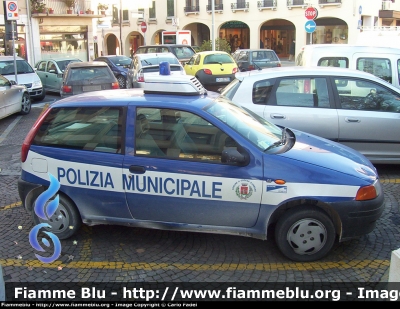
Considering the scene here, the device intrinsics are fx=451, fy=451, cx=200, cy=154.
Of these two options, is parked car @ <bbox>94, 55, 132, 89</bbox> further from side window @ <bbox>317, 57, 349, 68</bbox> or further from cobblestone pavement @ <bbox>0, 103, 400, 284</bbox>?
cobblestone pavement @ <bbox>0, 103, 400, 284</bbox>

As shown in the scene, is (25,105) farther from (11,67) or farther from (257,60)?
(257,60)

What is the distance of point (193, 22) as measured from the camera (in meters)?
45.1

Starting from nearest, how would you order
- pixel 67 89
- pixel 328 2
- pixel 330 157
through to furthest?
pixel 330 157 < pixel 67 89 < pixel 328 2

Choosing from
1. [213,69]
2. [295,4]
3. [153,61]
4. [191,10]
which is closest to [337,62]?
[153,61]

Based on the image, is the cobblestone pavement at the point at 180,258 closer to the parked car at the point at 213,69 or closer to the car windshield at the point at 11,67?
the car windshield at the point at 11,67

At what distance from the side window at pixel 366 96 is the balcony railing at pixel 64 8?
72.8 ft

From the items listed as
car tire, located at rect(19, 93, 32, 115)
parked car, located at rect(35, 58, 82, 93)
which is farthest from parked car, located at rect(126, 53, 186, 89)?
car tire, located at rect(19, 93, 32, 115)

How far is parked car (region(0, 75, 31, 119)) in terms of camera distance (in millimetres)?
11531

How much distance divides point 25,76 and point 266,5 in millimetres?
29879

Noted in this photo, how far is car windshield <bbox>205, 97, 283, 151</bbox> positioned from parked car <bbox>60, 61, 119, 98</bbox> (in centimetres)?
877

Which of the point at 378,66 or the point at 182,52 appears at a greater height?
the point at 182,52

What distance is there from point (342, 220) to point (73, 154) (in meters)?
2.65

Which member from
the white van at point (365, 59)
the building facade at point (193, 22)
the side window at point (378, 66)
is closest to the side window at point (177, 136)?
the white van at point (365, 59)

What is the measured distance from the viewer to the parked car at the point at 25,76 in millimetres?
15461
